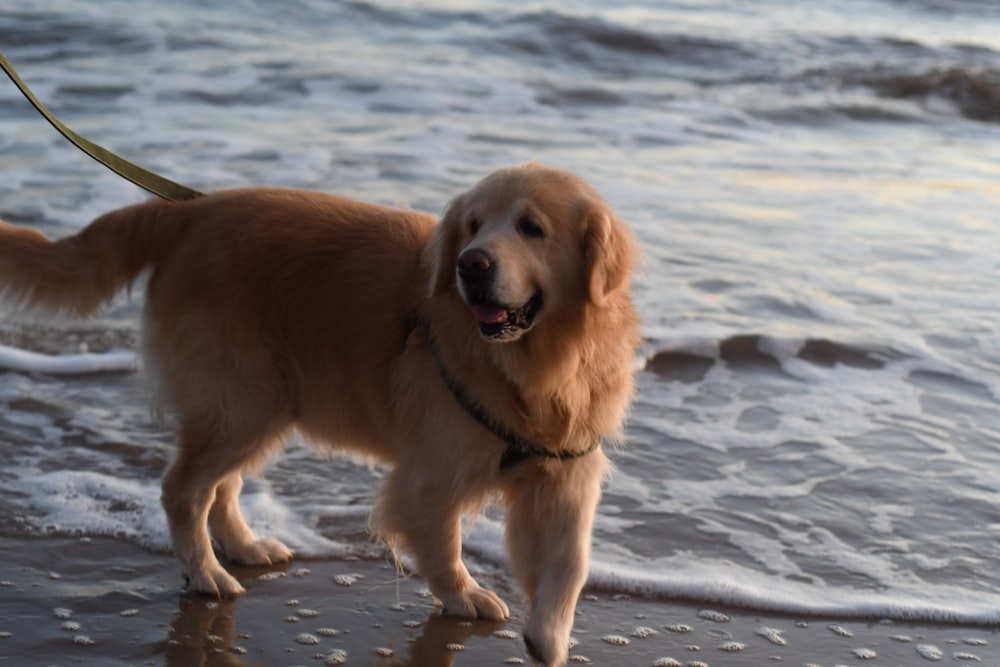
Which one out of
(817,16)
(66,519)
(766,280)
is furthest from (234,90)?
(817,16)

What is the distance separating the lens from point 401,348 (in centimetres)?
378

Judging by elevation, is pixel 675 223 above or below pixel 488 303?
below

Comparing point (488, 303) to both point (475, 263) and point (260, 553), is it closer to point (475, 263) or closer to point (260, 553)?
point (475, 263)

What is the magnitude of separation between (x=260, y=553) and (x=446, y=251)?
1.34m

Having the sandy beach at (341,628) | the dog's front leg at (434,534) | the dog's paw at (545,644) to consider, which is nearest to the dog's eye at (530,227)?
the dog's front leg at (434,534)

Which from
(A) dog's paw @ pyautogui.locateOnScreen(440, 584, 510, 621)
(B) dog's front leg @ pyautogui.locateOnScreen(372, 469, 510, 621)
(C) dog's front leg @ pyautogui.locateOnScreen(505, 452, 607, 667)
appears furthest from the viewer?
(A) dog's paw @ pyautogui.locateOnScreen(440, 584, 510, 621)

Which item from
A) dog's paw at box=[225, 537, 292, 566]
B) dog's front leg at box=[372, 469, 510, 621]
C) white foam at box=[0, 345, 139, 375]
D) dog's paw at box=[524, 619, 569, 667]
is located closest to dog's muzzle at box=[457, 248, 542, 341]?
dog's front leg at box=[372, 469, 510, 621]

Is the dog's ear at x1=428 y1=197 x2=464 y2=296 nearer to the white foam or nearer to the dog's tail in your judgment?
the dog's tail

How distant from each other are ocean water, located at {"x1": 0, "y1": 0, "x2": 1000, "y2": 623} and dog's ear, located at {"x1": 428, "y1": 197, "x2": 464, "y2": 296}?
121cm

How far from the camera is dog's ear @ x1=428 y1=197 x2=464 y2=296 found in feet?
11.5

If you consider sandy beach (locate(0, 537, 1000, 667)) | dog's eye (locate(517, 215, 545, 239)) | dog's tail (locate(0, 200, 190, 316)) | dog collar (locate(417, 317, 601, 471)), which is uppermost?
dog's eye (locate(517, 215, 545, 239))

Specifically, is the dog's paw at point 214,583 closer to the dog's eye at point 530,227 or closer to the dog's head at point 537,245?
the dog's head at point 537,245

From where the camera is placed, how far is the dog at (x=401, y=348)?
3.42 metres

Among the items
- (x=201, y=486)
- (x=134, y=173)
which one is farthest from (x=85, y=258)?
(x=201, y=486)
